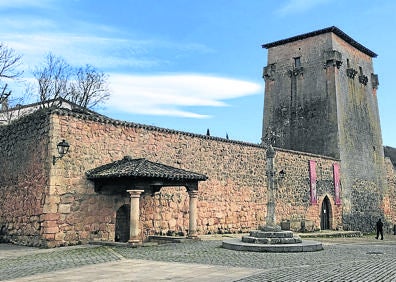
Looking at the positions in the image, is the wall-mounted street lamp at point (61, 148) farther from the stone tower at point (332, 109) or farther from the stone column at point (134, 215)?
the stone tower at point (332, 109)

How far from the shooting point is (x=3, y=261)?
9586mm

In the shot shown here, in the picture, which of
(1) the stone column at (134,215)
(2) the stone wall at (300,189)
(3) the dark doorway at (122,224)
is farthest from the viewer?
(2) the stone wall at (300,189)

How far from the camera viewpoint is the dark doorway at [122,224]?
1468 cm

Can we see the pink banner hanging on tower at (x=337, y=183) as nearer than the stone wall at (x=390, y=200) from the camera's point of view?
Yes

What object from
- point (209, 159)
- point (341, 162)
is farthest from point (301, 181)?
point (209, 159)

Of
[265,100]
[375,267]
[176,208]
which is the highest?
[265,100]

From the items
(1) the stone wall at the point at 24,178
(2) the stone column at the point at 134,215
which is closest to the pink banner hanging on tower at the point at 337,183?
(2) the stone column at the point at 134,215

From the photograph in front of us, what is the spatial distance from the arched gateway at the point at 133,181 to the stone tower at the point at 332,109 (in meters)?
15.2

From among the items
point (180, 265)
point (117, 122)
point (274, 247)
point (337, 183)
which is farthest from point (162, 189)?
point (337, 183)

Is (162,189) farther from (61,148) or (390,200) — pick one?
(390,200)

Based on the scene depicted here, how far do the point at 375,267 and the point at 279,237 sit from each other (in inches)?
162

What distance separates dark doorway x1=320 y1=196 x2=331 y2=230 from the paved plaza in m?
14.6

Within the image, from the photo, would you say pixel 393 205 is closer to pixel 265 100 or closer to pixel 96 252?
pixel 265 100

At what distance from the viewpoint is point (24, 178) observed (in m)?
14.1
